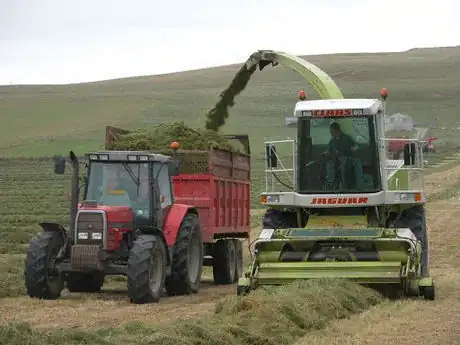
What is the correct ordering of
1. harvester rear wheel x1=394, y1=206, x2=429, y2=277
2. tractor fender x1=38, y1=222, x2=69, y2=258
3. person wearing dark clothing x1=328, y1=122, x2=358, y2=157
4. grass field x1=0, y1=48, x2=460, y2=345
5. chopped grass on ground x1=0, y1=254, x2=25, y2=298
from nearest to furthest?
grass field x1=0, y1=48, x2=460, y2=345 < tractor fender x1=38, y1=222, x2=69, y2=258 < harvester rear wheel x1=394, y1=206, x2=429, y2=277 < person wearing dark clothing x1=328, y1=122, x2=358, y2=157 < chopped grass on ground x1=0, y1=254, x2=25, y2=298

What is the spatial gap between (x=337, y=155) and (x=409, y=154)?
1.08 meters

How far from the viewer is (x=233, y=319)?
10414 millimetres

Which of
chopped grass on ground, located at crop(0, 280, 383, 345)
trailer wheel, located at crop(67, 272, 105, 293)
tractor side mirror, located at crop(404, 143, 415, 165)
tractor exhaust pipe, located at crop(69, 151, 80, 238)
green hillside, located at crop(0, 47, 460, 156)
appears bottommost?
chopped grass on ground, located at crop(0, 280, 383, 345)

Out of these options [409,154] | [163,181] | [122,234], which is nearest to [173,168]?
[163,181]

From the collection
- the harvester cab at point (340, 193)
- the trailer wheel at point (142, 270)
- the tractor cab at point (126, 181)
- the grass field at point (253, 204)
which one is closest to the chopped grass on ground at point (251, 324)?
the grass field at point (253, 204)

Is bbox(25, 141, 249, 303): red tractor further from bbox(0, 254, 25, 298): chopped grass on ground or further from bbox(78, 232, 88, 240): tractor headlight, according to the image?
bbox(0, 254, 25, 298): chopped grass on ground

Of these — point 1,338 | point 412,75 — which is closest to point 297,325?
point 1,338

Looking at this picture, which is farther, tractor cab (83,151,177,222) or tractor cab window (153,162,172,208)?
tractor cab window (153,162,172,208)

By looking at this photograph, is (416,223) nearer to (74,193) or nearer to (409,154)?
(409,154)

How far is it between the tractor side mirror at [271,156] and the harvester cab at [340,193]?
0.01m

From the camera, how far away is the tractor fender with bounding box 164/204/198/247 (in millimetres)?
15789

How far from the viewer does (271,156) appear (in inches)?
607

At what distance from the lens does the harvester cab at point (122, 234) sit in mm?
14570

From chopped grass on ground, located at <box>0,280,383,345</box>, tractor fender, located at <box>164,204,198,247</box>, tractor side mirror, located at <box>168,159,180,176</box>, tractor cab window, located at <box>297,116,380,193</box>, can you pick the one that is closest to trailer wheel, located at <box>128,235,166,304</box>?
tractor fender, located at <box>164,204,198,247</box>
